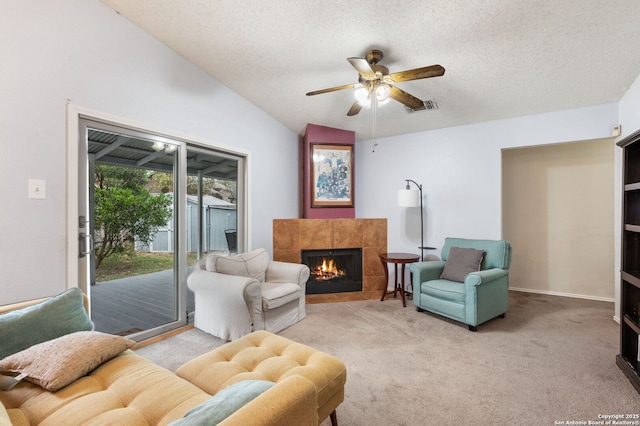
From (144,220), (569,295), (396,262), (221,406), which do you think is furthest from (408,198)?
(221,406)

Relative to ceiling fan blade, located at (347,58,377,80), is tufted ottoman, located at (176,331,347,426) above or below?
below

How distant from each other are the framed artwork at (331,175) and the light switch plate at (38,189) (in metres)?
2.88

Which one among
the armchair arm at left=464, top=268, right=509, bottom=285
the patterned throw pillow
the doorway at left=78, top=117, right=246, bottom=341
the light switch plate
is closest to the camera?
the patterned throw pillow

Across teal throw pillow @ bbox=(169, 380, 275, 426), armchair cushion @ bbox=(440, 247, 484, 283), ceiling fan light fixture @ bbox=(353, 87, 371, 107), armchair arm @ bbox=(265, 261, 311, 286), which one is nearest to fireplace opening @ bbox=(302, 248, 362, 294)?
armchair arm @ bbox=(265, 261, 311, 286)

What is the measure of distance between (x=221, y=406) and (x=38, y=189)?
6.89 feet

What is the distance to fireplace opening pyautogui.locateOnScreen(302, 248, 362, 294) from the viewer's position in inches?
159

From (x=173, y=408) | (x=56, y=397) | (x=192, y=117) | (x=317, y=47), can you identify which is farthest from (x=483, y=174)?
(x=56, y=397)

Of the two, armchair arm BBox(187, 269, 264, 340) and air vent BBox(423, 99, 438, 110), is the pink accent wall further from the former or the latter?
armchair arm BBox(187, 269, 264, 340)

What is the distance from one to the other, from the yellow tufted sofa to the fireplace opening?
2307 millimetres

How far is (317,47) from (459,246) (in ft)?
9.36

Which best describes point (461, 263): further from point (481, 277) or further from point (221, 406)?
point (221, 406)

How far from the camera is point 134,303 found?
3172 mm

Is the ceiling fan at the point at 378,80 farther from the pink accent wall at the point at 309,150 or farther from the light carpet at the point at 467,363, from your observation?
the light carpet at the point at 467,363

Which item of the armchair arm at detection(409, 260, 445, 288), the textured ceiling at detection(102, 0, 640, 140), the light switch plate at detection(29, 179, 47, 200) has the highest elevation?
the textured ceiling at detection(102, 0, 640, 140)
